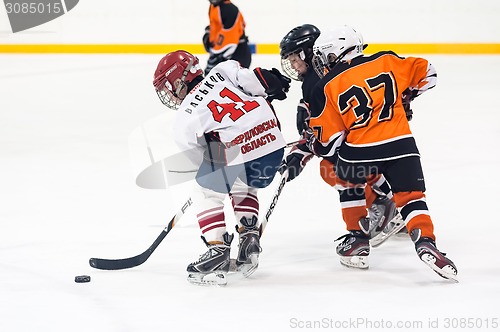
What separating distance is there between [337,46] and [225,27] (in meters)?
4.87

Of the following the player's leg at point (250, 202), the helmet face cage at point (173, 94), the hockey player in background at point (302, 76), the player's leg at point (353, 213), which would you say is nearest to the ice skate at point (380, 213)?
the hockey player in background at point (302, 76)

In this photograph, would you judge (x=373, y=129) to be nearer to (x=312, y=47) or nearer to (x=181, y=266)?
(x=312, y=47)

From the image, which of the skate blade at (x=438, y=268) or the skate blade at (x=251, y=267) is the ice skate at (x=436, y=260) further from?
the skate blade at (x=251, y=267)

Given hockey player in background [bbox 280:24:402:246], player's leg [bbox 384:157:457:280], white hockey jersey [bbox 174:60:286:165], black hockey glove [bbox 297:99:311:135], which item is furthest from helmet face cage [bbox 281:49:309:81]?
player's leg [bbox 384:157:457:280]

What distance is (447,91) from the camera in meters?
7.89

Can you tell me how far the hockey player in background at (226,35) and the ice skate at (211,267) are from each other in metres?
4.85

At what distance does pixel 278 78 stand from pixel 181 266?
0.84 meters

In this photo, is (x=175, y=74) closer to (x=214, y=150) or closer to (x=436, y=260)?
(x=214, y=150)

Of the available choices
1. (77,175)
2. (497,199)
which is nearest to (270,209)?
(497,199)

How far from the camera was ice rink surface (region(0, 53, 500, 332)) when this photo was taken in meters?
2.88

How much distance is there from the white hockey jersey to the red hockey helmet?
0.25 ft

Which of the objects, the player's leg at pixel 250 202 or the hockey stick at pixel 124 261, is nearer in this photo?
the player's leg at pixel 250 202

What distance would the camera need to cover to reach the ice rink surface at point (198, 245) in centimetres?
288

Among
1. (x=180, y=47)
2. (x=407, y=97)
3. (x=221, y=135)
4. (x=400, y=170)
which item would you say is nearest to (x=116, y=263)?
(x=221, y=135)
